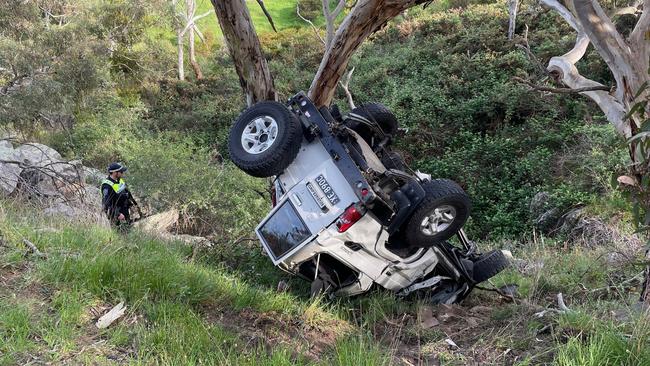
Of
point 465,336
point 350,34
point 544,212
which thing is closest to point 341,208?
point 465,336

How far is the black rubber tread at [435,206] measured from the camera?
443cm

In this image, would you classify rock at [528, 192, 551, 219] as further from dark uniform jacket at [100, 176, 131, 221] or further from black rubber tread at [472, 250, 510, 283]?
dark uniform jacket at [100, 176, 131, 221]

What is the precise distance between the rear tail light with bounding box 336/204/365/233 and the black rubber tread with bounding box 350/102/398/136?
63.4 inches

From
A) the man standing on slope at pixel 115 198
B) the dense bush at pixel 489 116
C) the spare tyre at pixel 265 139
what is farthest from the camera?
the dense bush at pixel 489 116

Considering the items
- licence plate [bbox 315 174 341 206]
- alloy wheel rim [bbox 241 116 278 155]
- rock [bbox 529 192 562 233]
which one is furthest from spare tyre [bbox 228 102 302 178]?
rock [bbox 529 192 562 233]

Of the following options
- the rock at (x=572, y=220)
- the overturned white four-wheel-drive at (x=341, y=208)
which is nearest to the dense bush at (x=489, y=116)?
the rock at (x=572, y=220)

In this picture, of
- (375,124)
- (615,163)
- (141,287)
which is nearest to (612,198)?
(615,163)

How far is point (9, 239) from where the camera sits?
3.82m

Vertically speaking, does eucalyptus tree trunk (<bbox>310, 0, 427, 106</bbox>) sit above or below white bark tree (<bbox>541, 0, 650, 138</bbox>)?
above

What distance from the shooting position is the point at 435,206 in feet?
14.6

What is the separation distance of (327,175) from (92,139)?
19239 millimetres

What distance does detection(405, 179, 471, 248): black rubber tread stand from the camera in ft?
14.5

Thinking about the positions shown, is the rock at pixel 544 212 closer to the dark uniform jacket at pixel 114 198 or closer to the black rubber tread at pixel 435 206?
the black rubber tread at pixel 435 206

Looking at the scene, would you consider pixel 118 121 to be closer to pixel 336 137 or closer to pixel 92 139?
pixel 92 139
